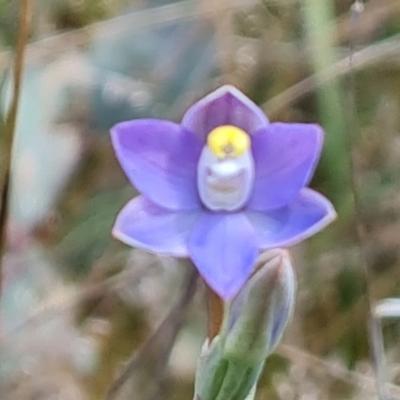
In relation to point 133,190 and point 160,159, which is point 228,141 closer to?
point 160,159

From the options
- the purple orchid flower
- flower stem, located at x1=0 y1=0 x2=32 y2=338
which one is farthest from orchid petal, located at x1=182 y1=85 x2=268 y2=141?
flower stem, located at x1=0 y1=0 x2=32 y2=338

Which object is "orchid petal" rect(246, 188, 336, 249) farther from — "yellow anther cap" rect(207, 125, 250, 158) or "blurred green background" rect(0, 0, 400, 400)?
"blurred green background" rect(0, 0, 400, 400)

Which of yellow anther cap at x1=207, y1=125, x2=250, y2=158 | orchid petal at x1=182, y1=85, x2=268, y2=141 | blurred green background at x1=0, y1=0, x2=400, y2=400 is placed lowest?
blurred green background at x1=0, y1=0, x2=400, y2=400

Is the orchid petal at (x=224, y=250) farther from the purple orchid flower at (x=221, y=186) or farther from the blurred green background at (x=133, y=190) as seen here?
the blurred green background at (x=133, y=190)

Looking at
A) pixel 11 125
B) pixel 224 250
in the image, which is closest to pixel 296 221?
pixel 224 250

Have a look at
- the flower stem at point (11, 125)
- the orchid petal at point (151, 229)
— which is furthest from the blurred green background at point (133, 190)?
the orchid petal at point (151, 229)

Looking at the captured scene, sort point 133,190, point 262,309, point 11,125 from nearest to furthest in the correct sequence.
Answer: point 262,309 < point 11,125 < point 133,190

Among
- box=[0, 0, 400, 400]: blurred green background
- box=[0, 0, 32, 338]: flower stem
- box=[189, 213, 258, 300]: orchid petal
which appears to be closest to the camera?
box=[189, 213, 258, 300]: orchid petal

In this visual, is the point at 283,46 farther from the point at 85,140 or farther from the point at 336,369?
the point at 336,369
